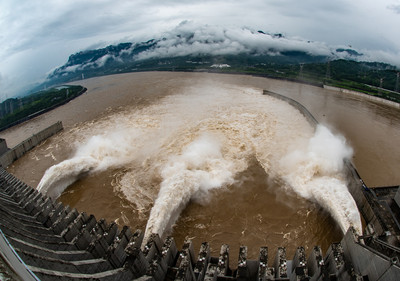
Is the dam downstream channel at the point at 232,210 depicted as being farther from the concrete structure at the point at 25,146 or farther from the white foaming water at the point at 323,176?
the concrete structure at the point at 25,146

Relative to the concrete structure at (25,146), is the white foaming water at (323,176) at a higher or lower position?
higher

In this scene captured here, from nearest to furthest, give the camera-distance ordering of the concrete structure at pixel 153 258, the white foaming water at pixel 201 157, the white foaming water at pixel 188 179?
the concrete structure at pixel 153 258, the white foaming water at pixel 188 179, the white foaming water at pixel 201 157

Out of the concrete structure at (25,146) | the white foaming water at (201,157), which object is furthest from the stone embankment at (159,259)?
the concrete structure at (25,146)

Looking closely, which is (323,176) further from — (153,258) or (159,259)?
(159,259)

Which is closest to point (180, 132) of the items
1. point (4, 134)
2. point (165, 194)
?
point (165, 194)

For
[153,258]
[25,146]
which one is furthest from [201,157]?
[25,146]

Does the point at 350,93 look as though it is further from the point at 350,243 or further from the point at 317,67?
the point at 350,243
